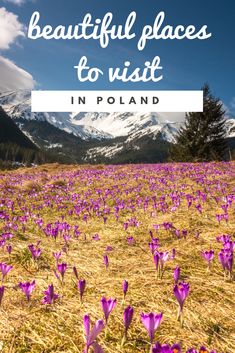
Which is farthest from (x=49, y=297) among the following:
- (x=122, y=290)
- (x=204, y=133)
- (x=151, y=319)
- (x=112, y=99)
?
(x=204, y=133)

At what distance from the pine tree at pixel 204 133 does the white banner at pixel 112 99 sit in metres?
15.6

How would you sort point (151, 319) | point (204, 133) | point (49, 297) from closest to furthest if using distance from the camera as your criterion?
point (151, 319) < point (49, 297) < point (204, 133)

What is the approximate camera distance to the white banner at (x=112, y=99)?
26703mm

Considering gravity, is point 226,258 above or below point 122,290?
above

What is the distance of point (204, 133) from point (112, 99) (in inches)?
965

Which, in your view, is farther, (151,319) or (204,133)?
(204,133)

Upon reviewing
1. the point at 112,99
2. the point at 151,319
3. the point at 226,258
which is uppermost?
the point at 112,99

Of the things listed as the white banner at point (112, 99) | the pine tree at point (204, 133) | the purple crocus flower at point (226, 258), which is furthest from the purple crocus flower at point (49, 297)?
the pine tree at point (204, 133)

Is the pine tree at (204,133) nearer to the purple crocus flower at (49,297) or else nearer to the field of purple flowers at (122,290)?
the field of purple flowers at (122,290)

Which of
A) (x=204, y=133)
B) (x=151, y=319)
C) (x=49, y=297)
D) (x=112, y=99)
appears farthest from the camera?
(x=204, y=133)

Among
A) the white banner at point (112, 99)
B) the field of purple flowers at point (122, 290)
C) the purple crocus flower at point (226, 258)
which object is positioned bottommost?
the field of purple flowers at point (122, 290)

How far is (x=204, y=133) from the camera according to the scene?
47719 mm

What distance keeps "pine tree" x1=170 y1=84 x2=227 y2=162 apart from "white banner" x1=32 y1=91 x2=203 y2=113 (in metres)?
15.6

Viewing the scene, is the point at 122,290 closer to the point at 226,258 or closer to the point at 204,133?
the point at 226,258
